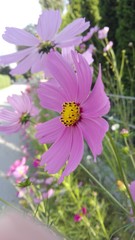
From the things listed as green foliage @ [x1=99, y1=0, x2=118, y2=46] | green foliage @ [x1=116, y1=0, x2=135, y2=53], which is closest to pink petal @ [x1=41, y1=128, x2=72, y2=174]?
green foliage @ [x1=116, y1=0, x2=135, y2=53]

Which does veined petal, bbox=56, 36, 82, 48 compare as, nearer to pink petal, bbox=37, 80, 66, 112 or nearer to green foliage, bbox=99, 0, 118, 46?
pink petal, bbox=37, 80, 66, 112

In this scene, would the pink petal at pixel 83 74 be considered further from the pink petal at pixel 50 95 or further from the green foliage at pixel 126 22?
the green foliage at pixel 126 22

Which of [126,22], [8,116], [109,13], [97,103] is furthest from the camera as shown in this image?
[109,13]

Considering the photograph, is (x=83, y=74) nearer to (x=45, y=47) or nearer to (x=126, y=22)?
(x=45, y=47)

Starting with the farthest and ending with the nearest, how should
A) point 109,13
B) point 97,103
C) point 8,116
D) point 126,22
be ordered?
point 109,13 → point 126,22 → point 8,116 → point 97,103

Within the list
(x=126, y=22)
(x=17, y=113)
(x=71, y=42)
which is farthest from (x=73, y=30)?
(x=126, y=22)

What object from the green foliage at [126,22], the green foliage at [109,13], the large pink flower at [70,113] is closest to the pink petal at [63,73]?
the large pink flower at [70,113]
